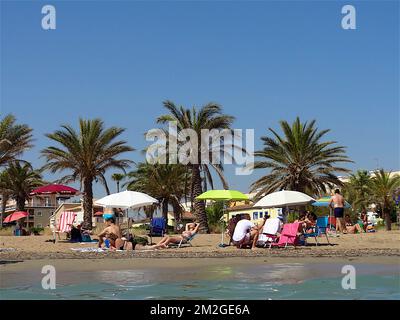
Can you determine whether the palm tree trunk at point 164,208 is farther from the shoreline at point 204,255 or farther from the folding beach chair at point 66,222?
the shoreline at point 204,255

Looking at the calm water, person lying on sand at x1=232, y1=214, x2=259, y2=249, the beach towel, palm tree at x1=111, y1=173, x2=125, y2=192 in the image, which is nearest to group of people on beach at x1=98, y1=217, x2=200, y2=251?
person lying on sand at x1=232, y1=214, x2=259, y2=249

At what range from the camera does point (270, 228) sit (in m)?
16.8

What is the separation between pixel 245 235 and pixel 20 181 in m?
35.9

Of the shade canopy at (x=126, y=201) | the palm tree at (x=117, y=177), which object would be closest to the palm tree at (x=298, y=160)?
the shade canopy at (x=126, y=201)

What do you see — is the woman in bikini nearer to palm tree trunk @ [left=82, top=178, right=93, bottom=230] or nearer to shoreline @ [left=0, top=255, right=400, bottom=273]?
shoreline @ [left=0, top=255, right=400, bottom=273]

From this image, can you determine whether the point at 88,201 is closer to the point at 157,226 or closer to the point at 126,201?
the point at 157,226

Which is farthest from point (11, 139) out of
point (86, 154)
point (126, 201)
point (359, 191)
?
point (359, 191)

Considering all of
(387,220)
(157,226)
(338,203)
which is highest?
(338,203)

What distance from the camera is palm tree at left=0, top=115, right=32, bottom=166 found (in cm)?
3222

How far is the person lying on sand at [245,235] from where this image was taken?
1697cm

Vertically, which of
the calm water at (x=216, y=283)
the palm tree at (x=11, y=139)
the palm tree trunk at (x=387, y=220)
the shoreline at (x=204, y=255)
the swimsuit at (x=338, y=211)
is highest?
the palm tree at (x=11, y=139)

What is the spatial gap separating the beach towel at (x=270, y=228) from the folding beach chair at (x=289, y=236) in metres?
0.21

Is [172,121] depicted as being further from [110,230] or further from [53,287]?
[53,287]
